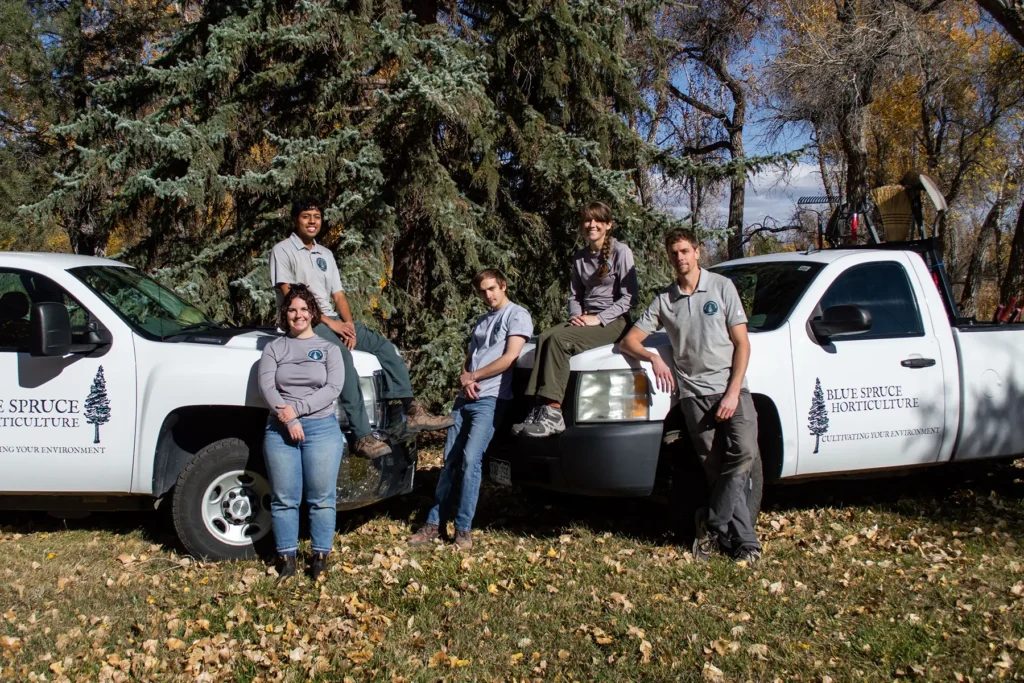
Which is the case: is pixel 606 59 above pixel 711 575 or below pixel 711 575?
above

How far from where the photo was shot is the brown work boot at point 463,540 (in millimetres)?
5945

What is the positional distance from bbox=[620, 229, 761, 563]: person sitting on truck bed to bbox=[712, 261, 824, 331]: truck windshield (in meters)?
0.69

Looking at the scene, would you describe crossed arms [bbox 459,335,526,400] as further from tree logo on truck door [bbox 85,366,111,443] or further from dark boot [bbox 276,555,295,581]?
tree logo on truck door [bbox 85,366,111,443]

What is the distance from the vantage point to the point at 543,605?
489 cm

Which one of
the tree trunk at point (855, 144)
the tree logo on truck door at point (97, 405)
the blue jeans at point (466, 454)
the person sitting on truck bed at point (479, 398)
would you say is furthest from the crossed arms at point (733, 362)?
the tree trunk at point (855, 144)

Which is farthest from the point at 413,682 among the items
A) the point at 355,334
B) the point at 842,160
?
the point at 842,160

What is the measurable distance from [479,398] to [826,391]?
86.8 inches

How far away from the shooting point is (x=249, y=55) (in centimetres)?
967

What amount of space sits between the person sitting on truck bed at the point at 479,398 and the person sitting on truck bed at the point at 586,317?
0.67ft

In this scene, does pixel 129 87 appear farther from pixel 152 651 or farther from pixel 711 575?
pixel 711 575

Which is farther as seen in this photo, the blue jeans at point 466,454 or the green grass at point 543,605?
the blue jeans at point 466,454

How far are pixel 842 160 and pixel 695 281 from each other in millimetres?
21958

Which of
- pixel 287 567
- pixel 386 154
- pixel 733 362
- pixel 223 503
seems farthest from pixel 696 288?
pixel 386 154

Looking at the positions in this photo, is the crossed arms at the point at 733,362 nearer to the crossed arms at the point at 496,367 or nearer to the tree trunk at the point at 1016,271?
the crossed arms at the point at 496,367
